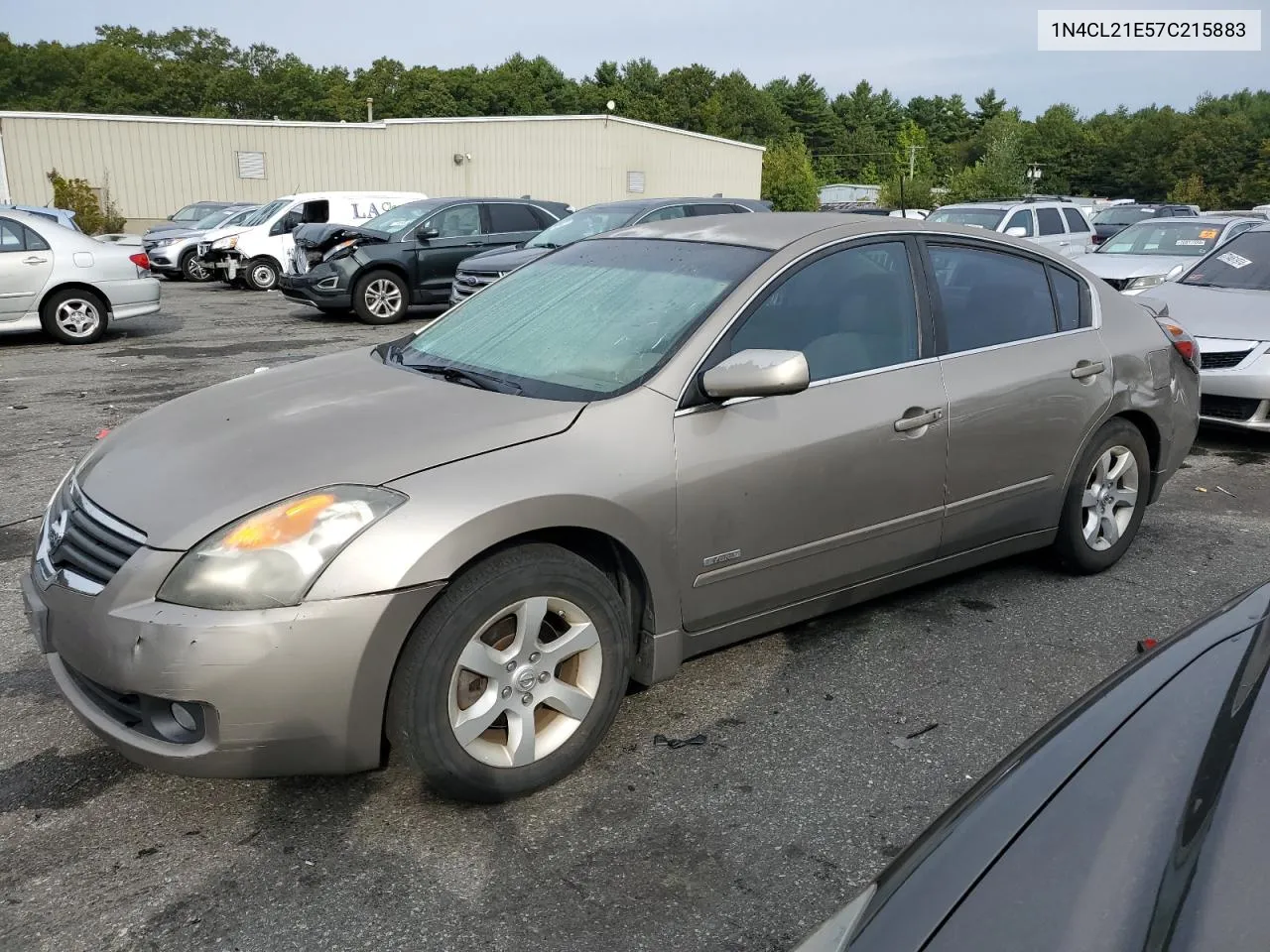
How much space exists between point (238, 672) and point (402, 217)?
13.0m

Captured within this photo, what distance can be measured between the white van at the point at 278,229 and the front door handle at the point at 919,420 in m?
16.0

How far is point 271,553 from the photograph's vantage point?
2.60 m

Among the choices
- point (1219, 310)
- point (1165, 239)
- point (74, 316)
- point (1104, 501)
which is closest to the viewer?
point (1104, 501)

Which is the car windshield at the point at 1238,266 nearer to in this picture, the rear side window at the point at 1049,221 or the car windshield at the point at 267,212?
the rear side window at the point at 1049,221

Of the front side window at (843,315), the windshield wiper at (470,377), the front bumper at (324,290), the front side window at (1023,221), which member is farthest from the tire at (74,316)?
the front side window at (1023,221)

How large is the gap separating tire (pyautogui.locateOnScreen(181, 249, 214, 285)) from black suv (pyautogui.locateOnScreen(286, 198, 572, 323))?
7.40 m

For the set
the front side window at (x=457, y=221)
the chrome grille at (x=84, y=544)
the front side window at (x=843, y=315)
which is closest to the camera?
the chrome grille at (x=84, y=544)

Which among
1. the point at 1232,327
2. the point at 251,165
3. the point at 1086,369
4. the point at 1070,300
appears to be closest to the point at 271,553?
the point at 1086,369

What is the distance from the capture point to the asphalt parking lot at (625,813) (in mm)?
2461

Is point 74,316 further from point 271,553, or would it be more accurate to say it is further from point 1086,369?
point 1086,369

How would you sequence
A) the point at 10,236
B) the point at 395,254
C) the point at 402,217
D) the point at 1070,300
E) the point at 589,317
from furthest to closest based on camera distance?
1. the point at 402,217
2. the point at 395,254
3. the point at 10,236
4. the point at 1070,300
5. the point at 589,317

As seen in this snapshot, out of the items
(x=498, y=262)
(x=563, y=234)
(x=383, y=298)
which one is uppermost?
(x=563, y=234)

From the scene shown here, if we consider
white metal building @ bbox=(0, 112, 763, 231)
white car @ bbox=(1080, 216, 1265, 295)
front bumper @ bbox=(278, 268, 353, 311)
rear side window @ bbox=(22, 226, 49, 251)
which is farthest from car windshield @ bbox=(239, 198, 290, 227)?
white car @ bbox=(1080, 216, 1265, 295)

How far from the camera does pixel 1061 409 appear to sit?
4258 millimetres
